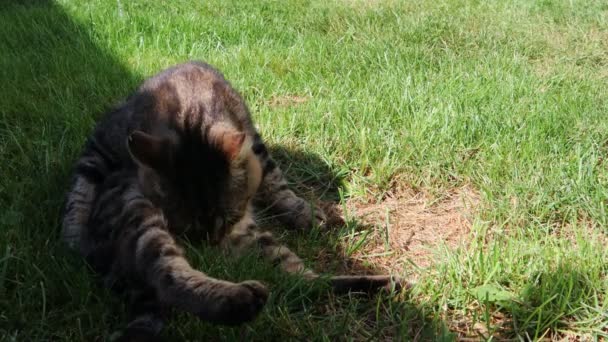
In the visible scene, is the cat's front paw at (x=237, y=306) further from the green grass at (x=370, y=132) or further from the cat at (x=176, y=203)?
the green grass at (x=370, y=132)

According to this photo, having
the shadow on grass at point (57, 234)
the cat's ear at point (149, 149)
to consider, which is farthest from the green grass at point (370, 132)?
the cat's ear at point (149, 149)

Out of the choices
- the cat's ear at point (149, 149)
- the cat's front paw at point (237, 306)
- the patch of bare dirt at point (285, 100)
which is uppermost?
the cat's ear at point (149, 149)

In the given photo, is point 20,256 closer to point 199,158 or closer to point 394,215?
point 199,158

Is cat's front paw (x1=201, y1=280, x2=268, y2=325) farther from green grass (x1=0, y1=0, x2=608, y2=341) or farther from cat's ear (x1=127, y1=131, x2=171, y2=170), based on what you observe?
cat's ear (x1=127, y1=131, x2=171, y2=170)

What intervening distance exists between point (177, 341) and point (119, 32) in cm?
373

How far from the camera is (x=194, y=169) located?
246 centimetres

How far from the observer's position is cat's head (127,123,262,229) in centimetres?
244

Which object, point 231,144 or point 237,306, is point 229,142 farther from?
point 237,306

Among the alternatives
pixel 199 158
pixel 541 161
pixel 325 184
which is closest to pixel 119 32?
pixel 325 184

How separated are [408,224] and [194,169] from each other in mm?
1146

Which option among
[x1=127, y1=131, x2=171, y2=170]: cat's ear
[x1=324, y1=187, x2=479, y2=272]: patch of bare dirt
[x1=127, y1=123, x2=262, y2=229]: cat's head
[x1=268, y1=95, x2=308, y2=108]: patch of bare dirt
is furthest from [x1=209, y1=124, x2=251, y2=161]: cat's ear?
[x1=268, y1=95, x2=308, y2=108]: patch of bare dirt

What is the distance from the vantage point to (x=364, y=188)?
10.7 feet

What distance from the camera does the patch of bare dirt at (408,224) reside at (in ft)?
8.93

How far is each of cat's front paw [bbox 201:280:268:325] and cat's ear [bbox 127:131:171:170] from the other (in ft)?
2.56
